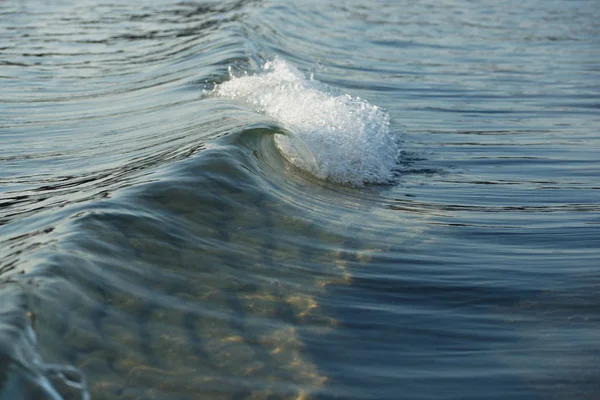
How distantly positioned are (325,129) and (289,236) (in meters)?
2.52

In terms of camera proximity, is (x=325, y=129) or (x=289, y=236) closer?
(x=289, y=236)

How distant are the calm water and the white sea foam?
0.09 feet

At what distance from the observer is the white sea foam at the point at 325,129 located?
22.5 feet

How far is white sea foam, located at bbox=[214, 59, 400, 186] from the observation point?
6855mm

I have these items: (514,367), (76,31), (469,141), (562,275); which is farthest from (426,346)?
(76,31)

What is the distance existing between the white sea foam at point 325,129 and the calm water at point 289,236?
3cm

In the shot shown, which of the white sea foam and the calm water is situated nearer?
the calm water

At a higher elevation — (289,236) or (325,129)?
(325,129)

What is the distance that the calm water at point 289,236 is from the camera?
11.7ft

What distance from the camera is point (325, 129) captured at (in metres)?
7.41

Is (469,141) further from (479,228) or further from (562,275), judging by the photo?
(562,275)

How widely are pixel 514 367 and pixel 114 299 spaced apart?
192cm

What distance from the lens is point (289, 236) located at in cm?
506

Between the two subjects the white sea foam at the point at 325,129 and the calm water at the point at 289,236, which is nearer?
the calm water at the point at 289,236
